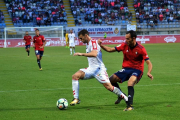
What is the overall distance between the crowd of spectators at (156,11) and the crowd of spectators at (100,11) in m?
1.95

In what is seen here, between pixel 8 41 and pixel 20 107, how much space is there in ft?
116

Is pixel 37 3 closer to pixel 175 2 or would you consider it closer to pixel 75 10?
pixel 75 10

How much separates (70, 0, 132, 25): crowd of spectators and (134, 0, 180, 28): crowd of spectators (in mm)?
1948

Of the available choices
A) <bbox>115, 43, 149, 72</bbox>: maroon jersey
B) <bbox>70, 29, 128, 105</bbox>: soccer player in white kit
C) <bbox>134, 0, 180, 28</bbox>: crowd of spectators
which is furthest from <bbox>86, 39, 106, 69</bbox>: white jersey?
<bbox>134, 0, 180, 28</bbox>: crowd of spectators

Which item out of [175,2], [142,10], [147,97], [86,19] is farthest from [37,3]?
[147,97]

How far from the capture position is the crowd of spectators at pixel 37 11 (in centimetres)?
4859

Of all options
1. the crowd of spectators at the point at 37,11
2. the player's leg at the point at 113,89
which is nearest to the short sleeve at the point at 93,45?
the player's leg at the point at 113,89

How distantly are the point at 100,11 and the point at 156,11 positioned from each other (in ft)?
29.0

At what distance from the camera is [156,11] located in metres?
52.6

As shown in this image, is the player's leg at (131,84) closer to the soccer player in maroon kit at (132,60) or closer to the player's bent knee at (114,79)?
the soccer player in maroon kit at (132,60)

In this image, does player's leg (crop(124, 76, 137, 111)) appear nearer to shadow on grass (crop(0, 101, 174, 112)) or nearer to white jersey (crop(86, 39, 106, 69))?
shadow on grass (crop(0, 101, 174, 112))

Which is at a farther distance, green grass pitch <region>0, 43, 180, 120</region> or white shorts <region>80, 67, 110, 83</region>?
white shorts <region>80, 67, 110, 83</region>

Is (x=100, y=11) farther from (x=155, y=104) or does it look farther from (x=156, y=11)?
(x=155, y=104)

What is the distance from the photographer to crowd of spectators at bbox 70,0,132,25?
50.6 metres
